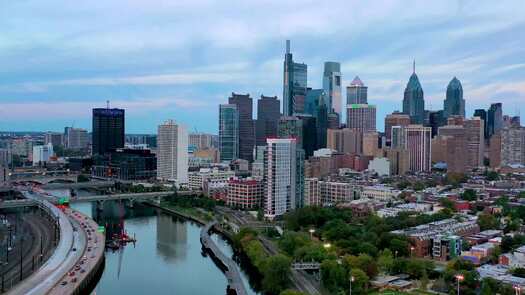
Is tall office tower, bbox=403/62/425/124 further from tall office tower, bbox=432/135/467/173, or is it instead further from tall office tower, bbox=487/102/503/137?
tall office tower, bbox=432/135/467/173

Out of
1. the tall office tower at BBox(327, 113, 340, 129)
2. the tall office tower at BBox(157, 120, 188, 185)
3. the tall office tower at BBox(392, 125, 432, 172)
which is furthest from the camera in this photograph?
the tall office tower at BBox(327, 113, 340, 129)

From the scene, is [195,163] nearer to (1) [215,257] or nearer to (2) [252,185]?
(2) [252,185]

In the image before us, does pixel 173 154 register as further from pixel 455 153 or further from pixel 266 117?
pixel 266 117

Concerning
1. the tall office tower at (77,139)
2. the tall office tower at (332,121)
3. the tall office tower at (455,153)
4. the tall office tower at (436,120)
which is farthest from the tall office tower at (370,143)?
the tall office tower at (77,139)

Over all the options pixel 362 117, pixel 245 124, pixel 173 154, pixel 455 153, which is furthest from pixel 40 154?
pixel 455 153

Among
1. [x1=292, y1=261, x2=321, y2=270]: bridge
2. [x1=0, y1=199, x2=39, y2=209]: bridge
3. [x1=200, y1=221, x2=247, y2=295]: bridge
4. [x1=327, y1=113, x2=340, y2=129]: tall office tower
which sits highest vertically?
[x1=327, y1=113, x2=340, y2=129]: tall office tower

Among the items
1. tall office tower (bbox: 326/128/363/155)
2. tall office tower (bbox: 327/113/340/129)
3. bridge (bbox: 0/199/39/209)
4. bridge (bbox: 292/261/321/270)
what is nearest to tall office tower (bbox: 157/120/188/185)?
bridge (bbox: 0/199/39/209)

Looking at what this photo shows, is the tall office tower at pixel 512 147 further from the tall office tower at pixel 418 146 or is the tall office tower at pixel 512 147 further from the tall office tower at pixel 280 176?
the tall office tower at pixel 280 176
